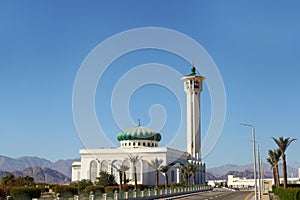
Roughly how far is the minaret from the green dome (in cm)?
1060

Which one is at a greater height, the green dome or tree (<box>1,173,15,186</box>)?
the green dome

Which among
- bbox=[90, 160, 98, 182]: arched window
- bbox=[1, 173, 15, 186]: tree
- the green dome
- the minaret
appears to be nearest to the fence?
bbox=[1, 173, 15, 186]: tree

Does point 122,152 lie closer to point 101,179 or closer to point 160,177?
point 160,177

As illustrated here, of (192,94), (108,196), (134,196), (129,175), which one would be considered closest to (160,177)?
(129,175)

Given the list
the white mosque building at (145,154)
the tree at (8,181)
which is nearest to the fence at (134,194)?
the white mosque building at (145,154)

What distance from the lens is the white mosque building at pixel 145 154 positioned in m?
75.2

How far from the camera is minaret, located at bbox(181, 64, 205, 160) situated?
91312mm

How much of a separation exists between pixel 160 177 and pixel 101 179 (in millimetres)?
17010

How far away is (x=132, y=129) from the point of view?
3275 inches

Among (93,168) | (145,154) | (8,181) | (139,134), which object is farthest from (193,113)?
(8,181)

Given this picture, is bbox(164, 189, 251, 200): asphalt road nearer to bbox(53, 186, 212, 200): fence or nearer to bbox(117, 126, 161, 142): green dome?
bbox(53, 186, 212, 200): fence

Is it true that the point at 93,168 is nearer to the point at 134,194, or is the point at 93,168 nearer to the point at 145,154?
the point at 145,154

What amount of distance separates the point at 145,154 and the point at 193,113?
2094 cm

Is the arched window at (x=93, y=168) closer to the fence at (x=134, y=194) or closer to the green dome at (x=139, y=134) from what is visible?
the green dome at (x=139, y=134)
